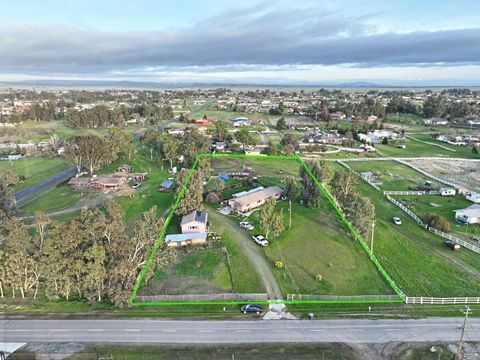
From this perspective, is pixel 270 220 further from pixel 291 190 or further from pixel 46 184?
pixel 46 184

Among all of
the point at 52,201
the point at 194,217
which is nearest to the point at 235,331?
the point at 194,217

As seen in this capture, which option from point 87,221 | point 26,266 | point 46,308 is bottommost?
point 46,308

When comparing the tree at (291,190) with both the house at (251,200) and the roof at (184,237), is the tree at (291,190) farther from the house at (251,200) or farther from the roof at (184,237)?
the roof at (184,237)

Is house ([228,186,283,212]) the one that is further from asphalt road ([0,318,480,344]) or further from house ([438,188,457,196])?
house ([438,188,457,196])

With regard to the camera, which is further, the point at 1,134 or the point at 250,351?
the point at 1,134

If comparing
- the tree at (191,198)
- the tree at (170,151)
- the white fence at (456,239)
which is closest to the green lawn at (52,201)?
the tree at (191,198)

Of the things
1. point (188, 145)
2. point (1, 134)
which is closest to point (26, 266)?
point (188, 145)

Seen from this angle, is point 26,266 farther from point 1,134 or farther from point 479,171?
point 1,134
